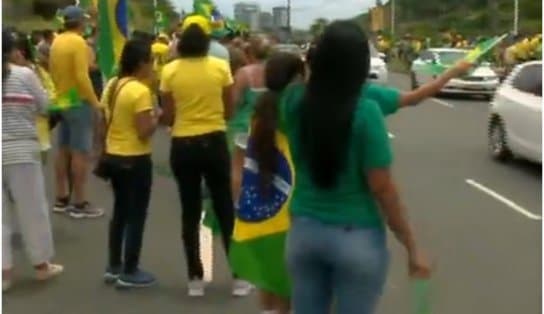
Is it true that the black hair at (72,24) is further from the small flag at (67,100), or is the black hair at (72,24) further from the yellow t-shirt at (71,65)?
the small flag at (67,100)

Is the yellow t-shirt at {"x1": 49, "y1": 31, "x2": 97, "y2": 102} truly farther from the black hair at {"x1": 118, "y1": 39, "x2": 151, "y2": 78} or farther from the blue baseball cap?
the black hair at {"x1": 118, "y1": 39, "x2": 151, "y2": 78}

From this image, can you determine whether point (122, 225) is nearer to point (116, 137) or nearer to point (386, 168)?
point (116, 137)

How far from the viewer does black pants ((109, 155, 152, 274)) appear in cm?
747

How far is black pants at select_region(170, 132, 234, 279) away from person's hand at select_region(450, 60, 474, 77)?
8.24 ft

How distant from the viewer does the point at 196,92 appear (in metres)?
7.21

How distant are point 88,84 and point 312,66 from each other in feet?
17.7

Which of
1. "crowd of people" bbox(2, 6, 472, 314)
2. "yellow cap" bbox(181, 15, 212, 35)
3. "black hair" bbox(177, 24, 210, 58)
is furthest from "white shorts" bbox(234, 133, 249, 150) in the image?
"yellow cap" bbox(181, 15, 212, 35)

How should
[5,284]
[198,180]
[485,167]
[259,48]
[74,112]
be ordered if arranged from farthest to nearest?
[485,167] → [74,112] → [5,284] → [259,48] → [198,180]

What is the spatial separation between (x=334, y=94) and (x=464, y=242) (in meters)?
5.44

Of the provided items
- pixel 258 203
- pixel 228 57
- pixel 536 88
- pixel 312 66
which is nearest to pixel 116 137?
pixel 258 203

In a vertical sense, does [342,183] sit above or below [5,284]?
above

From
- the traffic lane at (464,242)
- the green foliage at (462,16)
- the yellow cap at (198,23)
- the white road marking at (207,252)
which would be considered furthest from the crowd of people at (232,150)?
the green foliage at (462,16)

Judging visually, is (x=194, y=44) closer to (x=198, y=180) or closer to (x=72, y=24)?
(x=198, y=180)

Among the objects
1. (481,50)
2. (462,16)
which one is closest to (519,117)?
(481,50)
